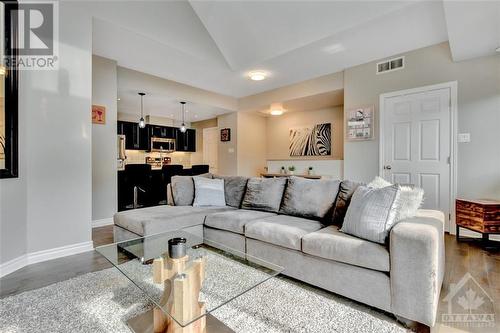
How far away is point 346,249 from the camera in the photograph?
168 cm

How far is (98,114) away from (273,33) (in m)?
2.93

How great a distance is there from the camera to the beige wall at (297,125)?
5977 millimetres

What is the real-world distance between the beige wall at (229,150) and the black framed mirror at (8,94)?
465cm

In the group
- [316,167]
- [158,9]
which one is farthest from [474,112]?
[158,9]

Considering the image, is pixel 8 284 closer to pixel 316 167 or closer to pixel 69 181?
pixel 69 181

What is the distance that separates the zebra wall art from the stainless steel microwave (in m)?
4.09

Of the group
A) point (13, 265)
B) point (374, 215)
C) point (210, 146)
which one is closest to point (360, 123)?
point (374, 215)

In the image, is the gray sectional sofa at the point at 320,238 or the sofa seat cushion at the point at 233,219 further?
the sofa seat cushion at the point at 233,219

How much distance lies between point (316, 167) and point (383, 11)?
3.48 m

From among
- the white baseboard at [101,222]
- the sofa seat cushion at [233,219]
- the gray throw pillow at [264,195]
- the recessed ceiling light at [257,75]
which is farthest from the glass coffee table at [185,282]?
the recessed ceiling light at [257,75]

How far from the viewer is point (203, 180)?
133 inches

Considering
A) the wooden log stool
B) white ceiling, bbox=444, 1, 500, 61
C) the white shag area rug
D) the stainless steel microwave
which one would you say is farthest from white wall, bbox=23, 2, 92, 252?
the stainless steel microwave

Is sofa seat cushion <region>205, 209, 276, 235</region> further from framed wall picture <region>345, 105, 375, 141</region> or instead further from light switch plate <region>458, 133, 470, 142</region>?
light switch plate <region>458, 133, 470, 142</region>

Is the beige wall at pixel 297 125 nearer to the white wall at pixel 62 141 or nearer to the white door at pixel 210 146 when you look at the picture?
the white door at pixel 210 146
